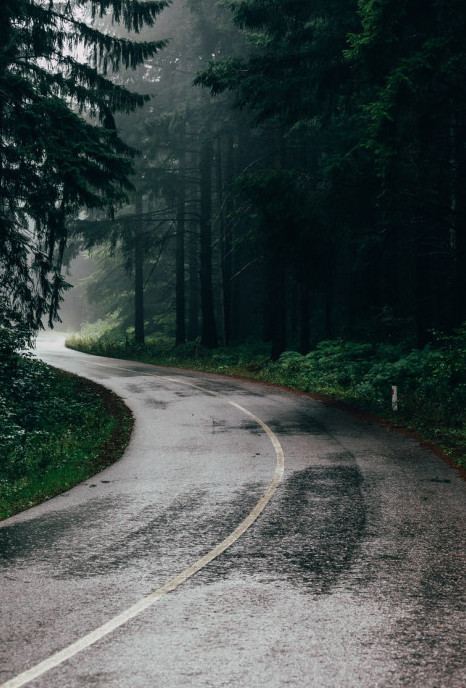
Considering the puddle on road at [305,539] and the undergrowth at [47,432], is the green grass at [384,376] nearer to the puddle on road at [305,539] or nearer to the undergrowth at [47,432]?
the puddle on road at [305,539]

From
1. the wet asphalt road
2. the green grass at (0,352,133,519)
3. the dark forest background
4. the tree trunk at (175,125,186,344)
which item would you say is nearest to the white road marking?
the wet asphalt road

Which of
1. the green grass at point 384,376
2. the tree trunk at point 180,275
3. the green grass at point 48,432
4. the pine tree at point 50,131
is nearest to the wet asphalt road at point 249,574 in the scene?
the green grass at point 48,432

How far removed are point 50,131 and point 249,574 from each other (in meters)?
12.4

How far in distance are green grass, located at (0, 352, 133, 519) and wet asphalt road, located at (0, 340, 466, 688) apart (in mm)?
691

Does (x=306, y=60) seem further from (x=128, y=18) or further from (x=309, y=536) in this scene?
(x=309, y=536)

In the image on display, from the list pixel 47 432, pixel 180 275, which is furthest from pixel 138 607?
pixel 180 275

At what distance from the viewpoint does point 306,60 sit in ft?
64.4

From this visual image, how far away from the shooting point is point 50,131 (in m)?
15.2

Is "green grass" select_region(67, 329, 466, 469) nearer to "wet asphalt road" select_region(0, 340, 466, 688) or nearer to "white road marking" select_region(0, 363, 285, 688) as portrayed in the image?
"wet asphalt road" select_region(0, 340, 466, 688)

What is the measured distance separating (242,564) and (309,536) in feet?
3.88

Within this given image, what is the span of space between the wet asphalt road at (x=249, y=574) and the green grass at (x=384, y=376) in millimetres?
3067

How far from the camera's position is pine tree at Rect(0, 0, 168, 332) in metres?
15.2

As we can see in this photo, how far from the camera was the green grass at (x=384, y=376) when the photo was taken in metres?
15.3

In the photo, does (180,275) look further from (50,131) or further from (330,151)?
(50,131)
